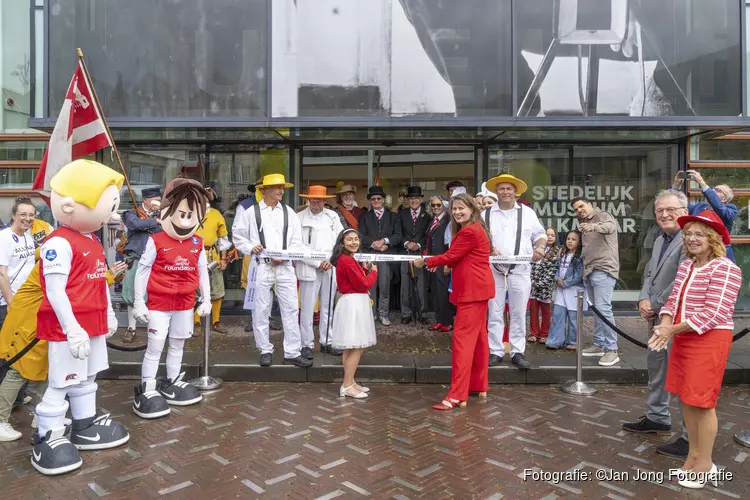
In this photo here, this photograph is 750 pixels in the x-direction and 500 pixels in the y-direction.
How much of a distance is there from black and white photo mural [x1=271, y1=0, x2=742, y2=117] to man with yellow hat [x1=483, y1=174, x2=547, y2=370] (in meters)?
2.38

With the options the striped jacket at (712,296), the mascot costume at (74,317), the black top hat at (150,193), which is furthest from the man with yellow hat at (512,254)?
the black top hat at (150,193)

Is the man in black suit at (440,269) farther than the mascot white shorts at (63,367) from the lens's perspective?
Yes

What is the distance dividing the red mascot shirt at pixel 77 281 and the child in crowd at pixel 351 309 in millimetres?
2138

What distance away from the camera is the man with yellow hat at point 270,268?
22.0 feet

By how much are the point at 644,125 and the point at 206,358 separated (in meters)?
6.70

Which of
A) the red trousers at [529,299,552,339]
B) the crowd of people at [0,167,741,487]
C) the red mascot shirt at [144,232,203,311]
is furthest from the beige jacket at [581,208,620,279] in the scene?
the red mascot shirt at [144,232,203,311]

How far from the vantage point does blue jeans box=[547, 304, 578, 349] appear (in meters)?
7.51

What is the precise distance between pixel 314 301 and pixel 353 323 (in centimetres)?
162

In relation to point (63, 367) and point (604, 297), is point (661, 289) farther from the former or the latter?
point (63, 367)

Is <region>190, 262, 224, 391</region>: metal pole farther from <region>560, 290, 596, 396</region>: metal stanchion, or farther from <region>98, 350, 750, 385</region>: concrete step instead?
<region>560, 290, 596, 396</region>: metal stanchion

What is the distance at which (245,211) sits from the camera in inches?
272

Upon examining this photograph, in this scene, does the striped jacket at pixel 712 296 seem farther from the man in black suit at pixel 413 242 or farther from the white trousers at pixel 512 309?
the man in black suit at pixel 413 242

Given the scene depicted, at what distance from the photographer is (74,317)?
13.8 ft

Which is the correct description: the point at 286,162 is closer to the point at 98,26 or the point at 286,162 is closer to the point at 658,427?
the point at 98,26
